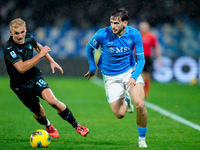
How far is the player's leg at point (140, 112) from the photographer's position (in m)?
5.53

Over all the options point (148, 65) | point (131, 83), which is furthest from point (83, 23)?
point (131, 83)

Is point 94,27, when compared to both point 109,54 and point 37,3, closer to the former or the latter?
point 37,3

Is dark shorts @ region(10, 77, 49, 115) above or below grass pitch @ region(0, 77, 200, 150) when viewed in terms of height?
above

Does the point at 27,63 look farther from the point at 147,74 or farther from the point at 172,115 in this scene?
the point at 147,74

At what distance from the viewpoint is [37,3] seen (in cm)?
2091

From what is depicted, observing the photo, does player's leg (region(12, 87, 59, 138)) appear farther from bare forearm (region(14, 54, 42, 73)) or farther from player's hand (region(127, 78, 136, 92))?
player's hand (region(127, 78, 136, 92))

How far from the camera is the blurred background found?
18766 mm

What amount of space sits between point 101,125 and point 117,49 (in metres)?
2.30

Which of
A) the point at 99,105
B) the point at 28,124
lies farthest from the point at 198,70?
the point at 28,124

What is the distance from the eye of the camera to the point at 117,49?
19.8 ft

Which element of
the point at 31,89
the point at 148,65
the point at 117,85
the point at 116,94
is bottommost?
the point at 148,65

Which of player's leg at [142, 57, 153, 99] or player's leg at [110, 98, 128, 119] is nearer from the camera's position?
player's leg at [110, 98, 128, 119]

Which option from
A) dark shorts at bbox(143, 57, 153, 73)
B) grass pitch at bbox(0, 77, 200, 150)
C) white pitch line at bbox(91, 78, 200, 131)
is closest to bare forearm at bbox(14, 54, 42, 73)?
grass pitch at bbox(0, 77, 200, 150)

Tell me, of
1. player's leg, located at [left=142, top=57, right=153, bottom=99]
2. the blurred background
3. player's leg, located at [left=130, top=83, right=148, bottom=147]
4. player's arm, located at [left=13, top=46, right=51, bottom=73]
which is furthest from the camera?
the blurred background
